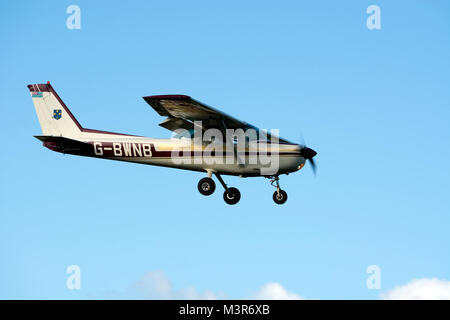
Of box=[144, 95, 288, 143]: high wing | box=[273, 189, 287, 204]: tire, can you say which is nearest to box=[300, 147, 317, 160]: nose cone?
box=[144, 95, 288, 143]: high wing

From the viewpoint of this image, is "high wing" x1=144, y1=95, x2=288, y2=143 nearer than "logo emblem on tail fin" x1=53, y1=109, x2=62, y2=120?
Yes

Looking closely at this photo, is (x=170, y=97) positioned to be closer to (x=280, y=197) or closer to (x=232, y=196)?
(x=232, y=196)

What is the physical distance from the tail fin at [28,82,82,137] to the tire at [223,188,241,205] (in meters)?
6.03

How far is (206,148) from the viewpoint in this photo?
22.1 meters

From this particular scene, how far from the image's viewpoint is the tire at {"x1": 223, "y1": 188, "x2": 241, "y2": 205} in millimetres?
22422

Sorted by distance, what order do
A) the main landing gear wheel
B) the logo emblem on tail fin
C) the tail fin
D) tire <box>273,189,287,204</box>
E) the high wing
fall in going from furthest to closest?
the logo emblem on tail fin < the tail fin < tire <box>273,189,287,204</box> < the main landing gear wheel < the high wing

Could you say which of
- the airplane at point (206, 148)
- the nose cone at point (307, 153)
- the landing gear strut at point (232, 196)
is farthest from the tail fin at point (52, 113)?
the nose cone at point (307, 153)

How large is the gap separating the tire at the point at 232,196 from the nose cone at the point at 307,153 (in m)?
2.63

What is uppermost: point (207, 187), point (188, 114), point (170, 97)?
point (170, 97)

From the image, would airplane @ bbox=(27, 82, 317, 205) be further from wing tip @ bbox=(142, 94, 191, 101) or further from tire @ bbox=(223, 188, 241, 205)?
wing tip @ bbox=(142, 94, 191, 101)

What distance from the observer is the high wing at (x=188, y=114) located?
2006cm

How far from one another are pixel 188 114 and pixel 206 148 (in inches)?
57.6

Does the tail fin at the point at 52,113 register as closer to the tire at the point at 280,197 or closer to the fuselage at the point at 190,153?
the fuselage at the point at 190,153

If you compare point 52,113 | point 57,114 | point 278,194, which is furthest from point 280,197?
point 52,113
